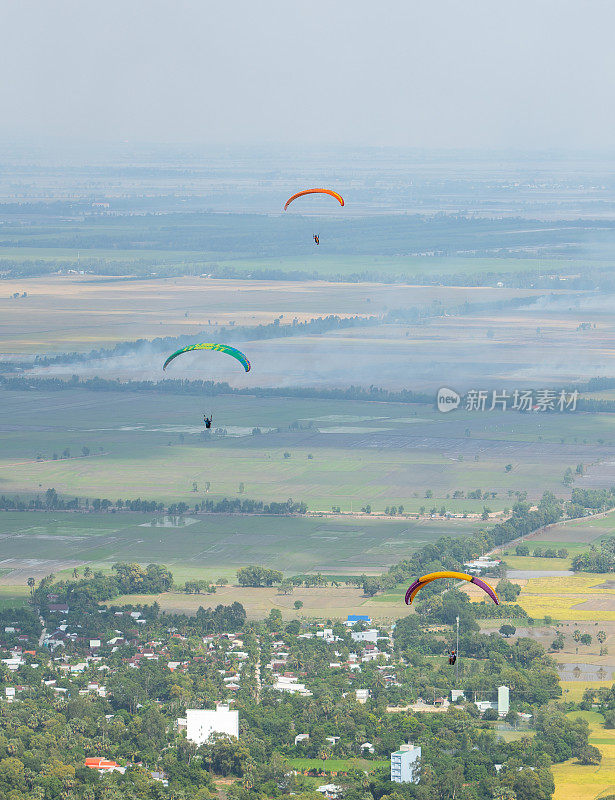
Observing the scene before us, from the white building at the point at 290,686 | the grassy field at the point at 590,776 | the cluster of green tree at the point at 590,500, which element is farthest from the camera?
the cluster of green tree at the point at 590,500

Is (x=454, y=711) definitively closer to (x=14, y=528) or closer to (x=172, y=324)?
(x=14, y=528)

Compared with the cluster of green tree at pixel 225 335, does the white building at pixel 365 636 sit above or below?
below

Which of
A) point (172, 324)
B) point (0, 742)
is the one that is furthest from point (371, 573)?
point (172, 324)

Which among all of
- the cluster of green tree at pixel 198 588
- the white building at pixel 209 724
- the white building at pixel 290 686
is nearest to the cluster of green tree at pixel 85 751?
the white building at pixel 209 724

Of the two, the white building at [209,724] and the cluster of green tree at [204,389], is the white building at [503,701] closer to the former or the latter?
the white building at [209,724]

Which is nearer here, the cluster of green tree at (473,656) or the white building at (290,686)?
the cluster of green tree at (473,656)
